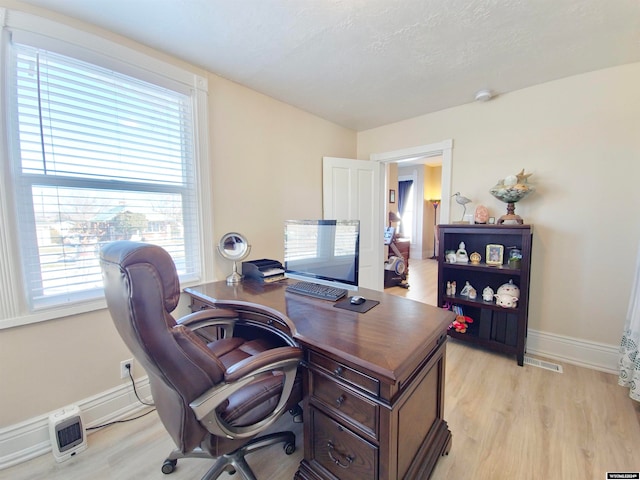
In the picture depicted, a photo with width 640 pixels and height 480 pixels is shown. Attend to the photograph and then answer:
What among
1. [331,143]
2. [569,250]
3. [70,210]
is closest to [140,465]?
[70,210]

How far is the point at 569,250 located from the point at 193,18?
3255 mm

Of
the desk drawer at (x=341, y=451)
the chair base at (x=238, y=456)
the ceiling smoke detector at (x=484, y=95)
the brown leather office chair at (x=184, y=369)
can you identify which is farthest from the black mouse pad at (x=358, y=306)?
the ceiling smoke detector at (x=484, y=95)

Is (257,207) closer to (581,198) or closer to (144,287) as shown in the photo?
(144,287)

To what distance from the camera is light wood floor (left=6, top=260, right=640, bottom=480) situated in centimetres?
134

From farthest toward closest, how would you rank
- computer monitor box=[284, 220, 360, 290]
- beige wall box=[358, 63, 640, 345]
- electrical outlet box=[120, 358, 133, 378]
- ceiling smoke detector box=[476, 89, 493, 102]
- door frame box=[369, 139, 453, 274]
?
door frame box=[369, 139, 453, 274], ceiling smoke detector box=[476, 89, 493, 102], beige wall box=[358, 63, 640, 345], electrical outlet box=[120, 358, 133, 378], computer monitor box=[284, 220, 360, 290]

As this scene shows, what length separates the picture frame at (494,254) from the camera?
243 cm

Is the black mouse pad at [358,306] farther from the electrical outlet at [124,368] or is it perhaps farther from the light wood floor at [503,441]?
the electrical outlet at [124,368]

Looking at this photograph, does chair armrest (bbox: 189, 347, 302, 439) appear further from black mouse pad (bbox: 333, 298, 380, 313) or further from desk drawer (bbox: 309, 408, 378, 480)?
black mouse pad (bbox: 333, 298, 380, 313)

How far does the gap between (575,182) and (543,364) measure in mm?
1557

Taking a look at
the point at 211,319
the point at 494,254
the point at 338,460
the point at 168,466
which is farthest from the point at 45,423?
the point at 494,254

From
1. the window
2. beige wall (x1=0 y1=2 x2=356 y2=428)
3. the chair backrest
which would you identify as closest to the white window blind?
the window

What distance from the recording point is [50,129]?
1483 mm

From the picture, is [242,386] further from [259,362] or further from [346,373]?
[346,373]

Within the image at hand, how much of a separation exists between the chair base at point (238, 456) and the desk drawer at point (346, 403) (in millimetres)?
406
